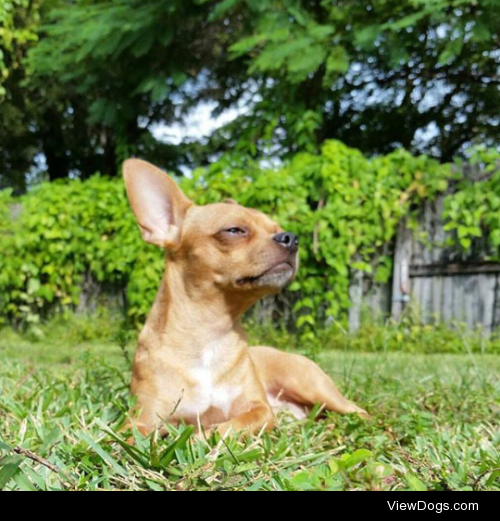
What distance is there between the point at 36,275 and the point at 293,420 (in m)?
6.51

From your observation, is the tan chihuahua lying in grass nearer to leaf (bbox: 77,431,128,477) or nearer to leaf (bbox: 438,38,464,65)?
leaf (bbox: 77,431,128,477)

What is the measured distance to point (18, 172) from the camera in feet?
55.5

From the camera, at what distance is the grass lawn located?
5.45 feet

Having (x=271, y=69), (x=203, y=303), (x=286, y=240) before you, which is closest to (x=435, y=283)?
(x=271, y=69)

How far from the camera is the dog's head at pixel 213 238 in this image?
2701 mm

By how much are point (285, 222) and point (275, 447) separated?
16.8 feet

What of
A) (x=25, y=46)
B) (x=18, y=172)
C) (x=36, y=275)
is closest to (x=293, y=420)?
(x=36, y=275)

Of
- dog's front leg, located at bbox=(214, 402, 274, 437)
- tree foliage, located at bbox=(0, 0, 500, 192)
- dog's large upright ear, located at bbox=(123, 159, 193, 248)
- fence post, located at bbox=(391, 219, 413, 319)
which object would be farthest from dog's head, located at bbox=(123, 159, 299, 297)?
fence post, located at bbox=(391, 219, 413, 319)

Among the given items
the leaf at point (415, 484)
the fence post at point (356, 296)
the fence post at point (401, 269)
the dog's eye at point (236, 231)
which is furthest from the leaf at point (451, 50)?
the leaf at point (415, 484)

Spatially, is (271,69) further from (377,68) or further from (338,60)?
(377,68)

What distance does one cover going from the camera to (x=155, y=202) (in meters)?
3.02

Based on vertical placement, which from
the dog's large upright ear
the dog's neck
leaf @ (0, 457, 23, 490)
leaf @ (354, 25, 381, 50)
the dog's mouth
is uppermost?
leaf @ (354, 25, 381, 50)

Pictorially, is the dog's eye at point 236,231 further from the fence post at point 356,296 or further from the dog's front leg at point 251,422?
the fence post at point 356,296
